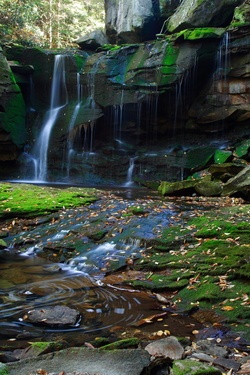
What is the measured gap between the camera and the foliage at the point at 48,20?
79.0 feet

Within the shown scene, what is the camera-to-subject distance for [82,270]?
21.3 feet

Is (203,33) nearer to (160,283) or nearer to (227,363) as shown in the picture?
(160,283)

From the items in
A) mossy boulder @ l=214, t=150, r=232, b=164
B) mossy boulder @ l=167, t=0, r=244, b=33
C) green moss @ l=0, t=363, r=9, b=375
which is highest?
mossy boulder @ l=167, t=0, r=244, b=33

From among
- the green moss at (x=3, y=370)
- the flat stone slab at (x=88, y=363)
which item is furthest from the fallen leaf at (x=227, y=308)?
the green moss at (x=3, y=370)

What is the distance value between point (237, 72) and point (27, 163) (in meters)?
11.7

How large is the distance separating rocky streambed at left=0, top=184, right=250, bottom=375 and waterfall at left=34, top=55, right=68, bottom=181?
32.2 ft

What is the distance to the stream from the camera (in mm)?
4203

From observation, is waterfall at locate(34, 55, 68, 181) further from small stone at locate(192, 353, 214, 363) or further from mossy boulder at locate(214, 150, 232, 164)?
small stone at locate(192, 353, 214, 363)

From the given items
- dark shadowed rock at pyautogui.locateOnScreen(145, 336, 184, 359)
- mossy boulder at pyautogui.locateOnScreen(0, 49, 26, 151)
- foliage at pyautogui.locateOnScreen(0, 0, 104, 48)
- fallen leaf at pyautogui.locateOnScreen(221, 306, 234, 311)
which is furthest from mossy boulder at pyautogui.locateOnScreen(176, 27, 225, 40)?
dark shadowed rock at pyautogui.locateOnScreen(145, 336, 184, 359)

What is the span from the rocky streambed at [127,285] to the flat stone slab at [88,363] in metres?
0.02

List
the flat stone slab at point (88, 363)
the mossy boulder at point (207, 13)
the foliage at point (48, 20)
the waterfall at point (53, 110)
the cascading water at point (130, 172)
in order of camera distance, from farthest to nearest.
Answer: the foliage at point (48, 20)
the waterfall at point (53, 110)
the mossy boulder at point (207, 13)
the cascading water at point (130, 172)
the flat stone slab at point (88, 363)

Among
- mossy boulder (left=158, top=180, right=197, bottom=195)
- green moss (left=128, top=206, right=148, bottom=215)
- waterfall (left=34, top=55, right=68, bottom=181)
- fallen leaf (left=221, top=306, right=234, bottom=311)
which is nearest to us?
fallen leaf (left=221, top=306, right=234, bottom=311)

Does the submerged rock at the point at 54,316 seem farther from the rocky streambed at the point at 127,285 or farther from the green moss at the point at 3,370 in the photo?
the green moss at the point at 3,370

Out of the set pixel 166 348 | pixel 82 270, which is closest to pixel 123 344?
pixel 166 348
